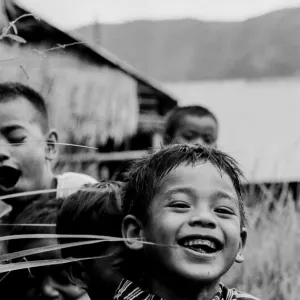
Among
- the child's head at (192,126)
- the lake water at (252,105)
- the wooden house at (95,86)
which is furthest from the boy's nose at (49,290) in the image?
the lake water at (252,105)

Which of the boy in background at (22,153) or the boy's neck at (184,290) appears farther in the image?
the boy in background at (22,153)

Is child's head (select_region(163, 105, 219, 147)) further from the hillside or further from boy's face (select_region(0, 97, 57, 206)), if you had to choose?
the hillside

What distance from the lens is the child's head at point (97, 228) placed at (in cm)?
233

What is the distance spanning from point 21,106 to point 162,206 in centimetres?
127

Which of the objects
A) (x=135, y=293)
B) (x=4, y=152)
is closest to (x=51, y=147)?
(x=4, y=152)

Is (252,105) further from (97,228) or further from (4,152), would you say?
(97,228)

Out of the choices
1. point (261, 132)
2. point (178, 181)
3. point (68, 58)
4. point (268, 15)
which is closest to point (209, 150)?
point (178, 181)

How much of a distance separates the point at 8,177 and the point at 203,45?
26.2m

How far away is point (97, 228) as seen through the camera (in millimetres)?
2447

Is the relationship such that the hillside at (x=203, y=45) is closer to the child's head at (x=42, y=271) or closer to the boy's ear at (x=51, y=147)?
the boy's ear at (x=51, y=147)

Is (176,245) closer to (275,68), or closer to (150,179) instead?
(150,179)

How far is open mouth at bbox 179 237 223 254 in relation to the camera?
1.88m

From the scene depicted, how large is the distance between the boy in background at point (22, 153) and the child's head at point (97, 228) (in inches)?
16.7

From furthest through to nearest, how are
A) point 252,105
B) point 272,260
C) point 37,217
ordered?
point 252,105 < point 272,260 < point 37,217
